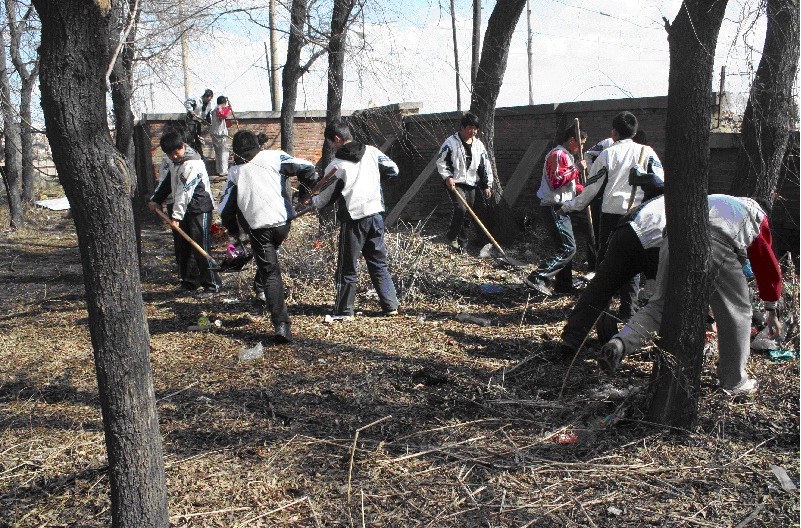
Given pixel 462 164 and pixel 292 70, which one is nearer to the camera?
pixel 462 164

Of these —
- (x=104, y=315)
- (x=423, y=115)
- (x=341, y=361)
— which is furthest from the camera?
(x=423, y=115)

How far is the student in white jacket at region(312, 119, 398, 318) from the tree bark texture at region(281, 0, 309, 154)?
174 cm

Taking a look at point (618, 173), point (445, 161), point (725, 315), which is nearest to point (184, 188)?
point (445, 161)

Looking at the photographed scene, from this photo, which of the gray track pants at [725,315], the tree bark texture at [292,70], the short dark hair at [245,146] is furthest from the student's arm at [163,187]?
the gray track pants at [725,315]

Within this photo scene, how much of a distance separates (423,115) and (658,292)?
1084 centimetres

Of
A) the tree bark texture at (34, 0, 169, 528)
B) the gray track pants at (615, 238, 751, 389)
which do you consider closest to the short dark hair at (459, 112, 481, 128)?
the gray track pants at (615, 238, 751, 389)

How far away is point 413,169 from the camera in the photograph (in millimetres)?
15250

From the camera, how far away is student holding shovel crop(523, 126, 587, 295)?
26.0 ft

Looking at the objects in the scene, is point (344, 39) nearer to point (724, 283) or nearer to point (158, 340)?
point (158, 340)

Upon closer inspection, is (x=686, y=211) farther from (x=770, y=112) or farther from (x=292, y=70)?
(x=292, y=70)

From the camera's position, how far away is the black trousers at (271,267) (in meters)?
6.61

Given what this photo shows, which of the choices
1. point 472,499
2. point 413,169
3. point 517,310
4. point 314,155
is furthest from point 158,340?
point 314,155

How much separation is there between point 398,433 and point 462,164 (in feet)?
18.9

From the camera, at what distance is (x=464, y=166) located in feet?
32.2
